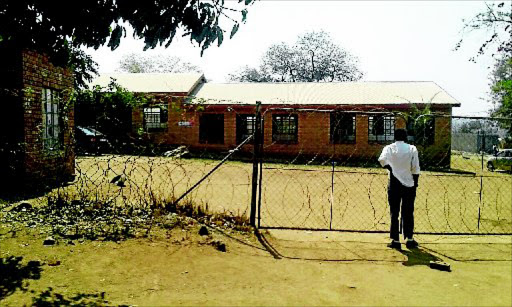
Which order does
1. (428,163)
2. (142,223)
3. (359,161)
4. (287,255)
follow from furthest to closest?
(359,161)
(428,163)
(142,223)
(287,255)

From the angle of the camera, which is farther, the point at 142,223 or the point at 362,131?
the point at 362,131

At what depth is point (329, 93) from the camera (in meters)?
26.1

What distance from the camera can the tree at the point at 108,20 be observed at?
13.2 ft

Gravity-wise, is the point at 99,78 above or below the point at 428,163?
above

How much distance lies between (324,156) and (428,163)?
15.7 ft

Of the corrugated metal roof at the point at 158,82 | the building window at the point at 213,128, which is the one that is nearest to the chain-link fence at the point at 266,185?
the building window at the point at 213,128

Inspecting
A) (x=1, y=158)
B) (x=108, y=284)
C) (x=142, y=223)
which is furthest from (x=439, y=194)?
(x=1, y=158)

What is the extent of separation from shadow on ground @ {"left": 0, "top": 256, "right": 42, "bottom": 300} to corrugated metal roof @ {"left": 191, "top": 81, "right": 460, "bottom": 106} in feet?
59.8

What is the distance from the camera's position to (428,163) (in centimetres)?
1942

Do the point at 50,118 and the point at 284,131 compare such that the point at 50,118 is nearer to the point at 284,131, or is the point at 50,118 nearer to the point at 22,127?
the point at 22,127

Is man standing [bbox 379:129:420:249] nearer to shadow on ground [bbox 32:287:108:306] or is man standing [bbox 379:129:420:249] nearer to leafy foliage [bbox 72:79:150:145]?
shadow on ground [bbox 32:287:108:306]

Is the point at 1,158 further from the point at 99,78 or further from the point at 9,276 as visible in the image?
the point at 99,78

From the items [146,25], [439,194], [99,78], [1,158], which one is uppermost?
[99,78]

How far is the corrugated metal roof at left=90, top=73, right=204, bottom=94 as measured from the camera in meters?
26.4
